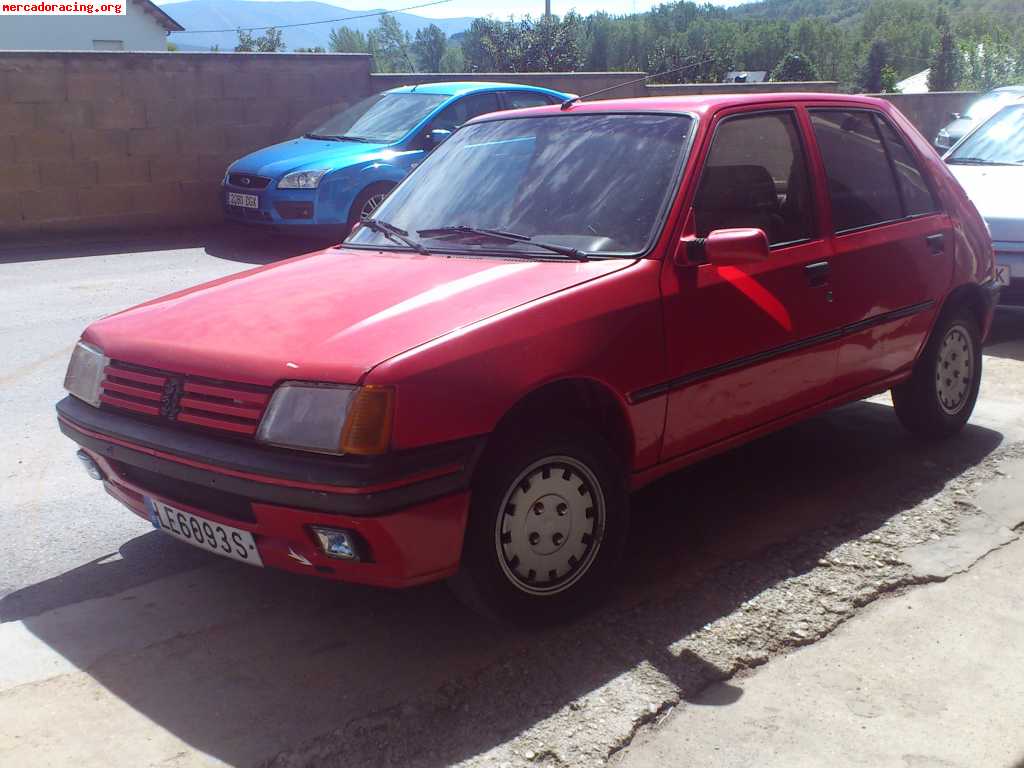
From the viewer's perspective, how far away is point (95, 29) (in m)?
56.4

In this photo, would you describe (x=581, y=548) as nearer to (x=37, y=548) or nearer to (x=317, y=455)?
(x=317, y=455)

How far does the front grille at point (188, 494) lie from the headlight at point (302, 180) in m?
7.98

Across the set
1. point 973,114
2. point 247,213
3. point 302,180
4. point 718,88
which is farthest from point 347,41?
point 302,180

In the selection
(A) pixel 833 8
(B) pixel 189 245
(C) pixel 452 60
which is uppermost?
(A) pixel 833 8

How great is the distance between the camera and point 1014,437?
5.74m

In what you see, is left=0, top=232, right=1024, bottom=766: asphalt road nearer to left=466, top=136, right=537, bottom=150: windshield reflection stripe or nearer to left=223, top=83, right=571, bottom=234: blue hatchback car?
left=466, top=136, right=537, bottom=150: windshield reflection stripe

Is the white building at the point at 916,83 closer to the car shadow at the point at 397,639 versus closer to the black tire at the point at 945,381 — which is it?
the black tire at the point at 945,381

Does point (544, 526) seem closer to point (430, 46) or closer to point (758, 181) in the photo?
point (758, 181)

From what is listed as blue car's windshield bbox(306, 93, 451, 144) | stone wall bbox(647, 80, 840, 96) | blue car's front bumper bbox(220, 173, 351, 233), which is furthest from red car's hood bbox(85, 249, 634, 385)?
stone wall bbox(647, 80, 840, 96)

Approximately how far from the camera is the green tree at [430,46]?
186625 millimetres

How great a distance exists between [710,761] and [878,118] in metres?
3.30

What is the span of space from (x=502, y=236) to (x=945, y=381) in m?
2.52

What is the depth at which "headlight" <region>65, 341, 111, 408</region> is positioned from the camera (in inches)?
148

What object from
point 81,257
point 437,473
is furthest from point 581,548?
point 81,257
